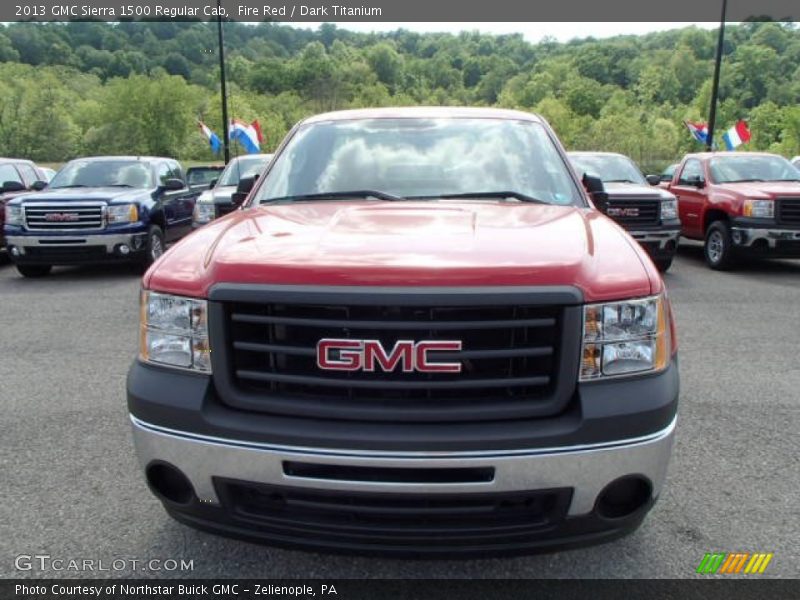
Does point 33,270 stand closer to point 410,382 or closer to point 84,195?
point 84,195

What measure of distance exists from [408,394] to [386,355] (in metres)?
0.17

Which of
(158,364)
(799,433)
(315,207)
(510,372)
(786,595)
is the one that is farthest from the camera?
(799,433)

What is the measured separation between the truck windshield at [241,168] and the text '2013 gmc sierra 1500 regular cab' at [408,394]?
916 centimetres

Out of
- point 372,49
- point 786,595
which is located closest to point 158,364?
point 786,595

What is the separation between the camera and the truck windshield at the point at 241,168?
448 inches

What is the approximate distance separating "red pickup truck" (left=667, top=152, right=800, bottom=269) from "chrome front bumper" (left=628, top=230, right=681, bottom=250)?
112 cm

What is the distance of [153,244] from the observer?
10.4m

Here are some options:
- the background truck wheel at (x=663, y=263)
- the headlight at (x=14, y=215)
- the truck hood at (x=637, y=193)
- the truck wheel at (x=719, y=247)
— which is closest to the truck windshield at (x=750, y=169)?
the truck wheel at (x=719, y=247)

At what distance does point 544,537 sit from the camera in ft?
7.34

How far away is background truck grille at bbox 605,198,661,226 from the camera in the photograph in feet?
31.3

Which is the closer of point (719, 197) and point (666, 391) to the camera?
point (666, 391)

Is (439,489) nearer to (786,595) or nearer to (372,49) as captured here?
(786,595)

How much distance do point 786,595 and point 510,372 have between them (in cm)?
140

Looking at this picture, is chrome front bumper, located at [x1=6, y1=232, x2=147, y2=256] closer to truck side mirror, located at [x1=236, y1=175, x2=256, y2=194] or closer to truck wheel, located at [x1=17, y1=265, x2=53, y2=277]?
truck wheel, located at [x1=17, y1=265, x2=53, y2=277]
